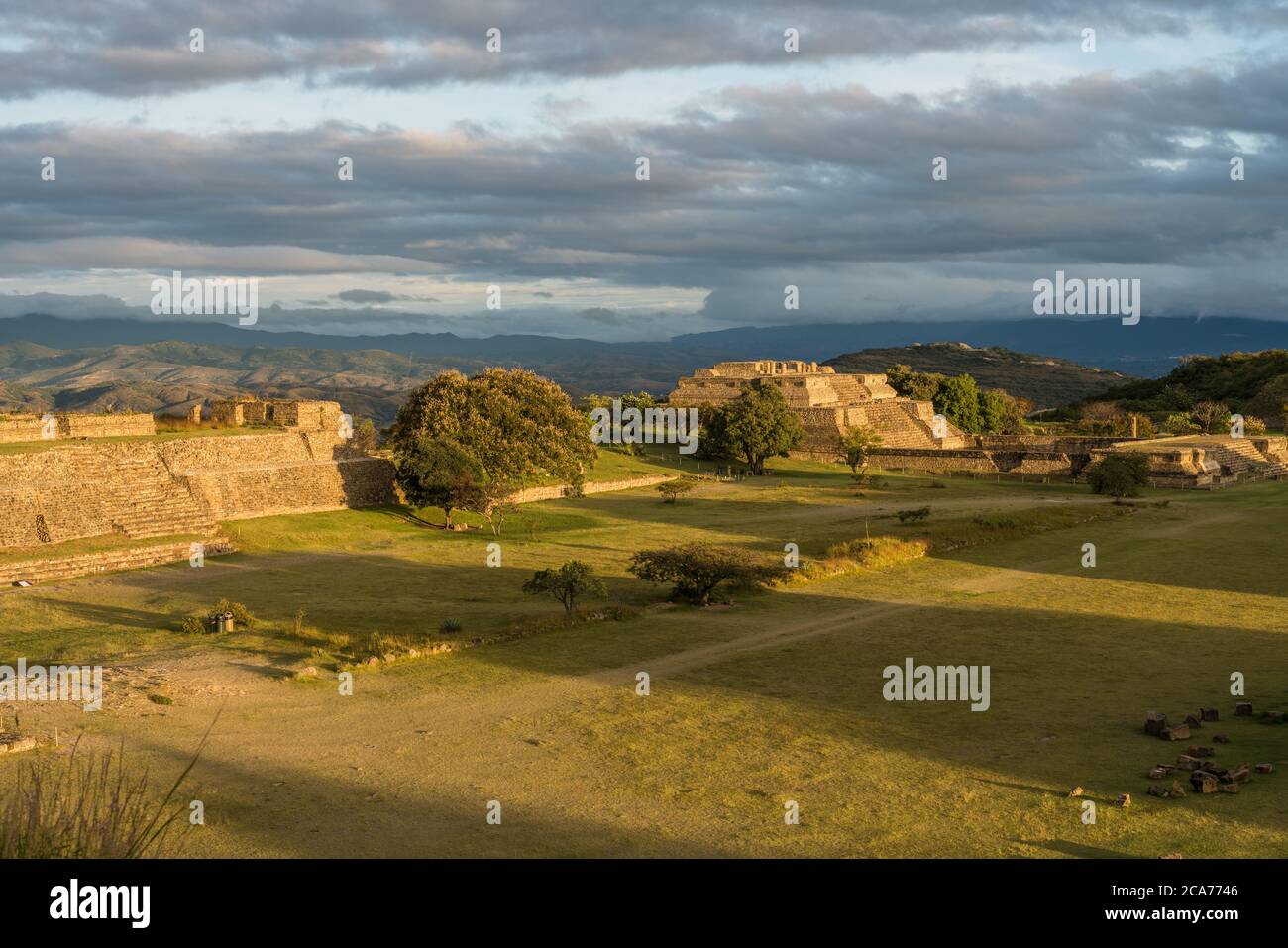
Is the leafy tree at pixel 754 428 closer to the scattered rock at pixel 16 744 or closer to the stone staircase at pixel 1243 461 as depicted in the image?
the stone staircase at pixel 1243 461

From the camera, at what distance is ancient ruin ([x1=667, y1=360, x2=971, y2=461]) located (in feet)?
246

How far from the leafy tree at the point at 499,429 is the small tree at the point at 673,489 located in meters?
4.20

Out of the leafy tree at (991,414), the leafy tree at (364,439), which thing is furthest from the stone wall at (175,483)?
the leafy tree at (991,414)

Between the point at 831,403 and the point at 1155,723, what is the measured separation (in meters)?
62.7

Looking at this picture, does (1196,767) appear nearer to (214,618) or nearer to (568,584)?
(568,584)

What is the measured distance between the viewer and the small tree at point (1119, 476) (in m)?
51.2

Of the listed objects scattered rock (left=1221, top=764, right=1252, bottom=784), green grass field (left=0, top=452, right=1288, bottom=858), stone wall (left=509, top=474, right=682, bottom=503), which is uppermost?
stone wall (left=509, top=474, right=682, bottom=503)

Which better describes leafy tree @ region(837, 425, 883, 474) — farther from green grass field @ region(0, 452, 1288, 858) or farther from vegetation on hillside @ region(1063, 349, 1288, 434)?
green grass field @ region(0, 452, 1288, 858)

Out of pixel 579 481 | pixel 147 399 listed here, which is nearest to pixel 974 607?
pixel 579 481

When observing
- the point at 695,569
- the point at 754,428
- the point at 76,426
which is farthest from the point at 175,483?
the point at 754,428

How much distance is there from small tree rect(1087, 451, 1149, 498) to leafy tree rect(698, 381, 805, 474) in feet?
58.6

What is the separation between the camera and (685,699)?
20.6 meters

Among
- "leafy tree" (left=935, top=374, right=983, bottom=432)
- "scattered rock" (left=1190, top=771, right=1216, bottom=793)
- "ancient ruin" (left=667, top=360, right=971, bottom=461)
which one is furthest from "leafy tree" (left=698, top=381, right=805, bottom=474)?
"scattered rock" (left=1190, top=771, right=1216, bottom=793)

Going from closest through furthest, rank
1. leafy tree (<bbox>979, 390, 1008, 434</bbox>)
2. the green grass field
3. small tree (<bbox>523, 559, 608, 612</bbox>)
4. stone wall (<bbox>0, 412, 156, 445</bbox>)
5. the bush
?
the green grass field
the bush
small tree (<bbox>523, 559, 608, 612</bbox>)
stone wall (<bbox>0, 412, 156, 445</bbox>)
leafy tree (<bbox>979, 390, 1008, 434</bbox>)
